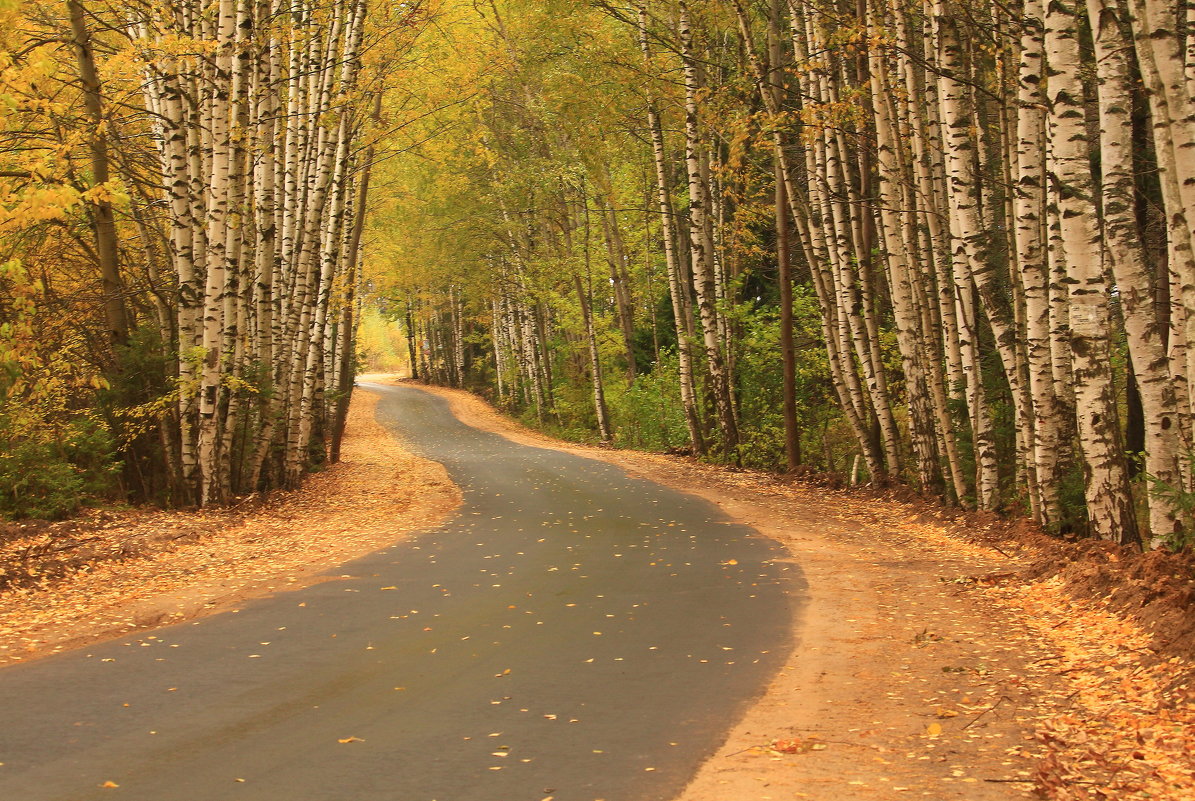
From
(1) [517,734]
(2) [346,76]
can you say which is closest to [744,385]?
(2) [346,76]

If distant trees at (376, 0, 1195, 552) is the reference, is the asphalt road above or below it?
below

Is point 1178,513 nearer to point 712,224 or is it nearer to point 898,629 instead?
point 898,629

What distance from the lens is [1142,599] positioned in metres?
7.41

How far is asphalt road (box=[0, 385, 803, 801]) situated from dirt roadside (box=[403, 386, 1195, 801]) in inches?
13.0

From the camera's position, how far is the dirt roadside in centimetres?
487

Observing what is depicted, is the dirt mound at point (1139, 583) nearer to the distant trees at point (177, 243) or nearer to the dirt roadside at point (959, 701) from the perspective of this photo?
the dirt roadside at point (959, 701)

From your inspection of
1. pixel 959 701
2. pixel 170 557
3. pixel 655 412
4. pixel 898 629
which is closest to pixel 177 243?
pixel 170 557

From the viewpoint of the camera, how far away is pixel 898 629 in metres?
7.91

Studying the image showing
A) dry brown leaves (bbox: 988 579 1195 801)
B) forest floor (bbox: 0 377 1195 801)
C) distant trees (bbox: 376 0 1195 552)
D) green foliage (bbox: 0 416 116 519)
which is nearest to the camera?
dry brown leaves (bbox: 988 579 1195 801)

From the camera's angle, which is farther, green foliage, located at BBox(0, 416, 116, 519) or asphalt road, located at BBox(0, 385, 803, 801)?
green foliage, located at BBox(0, 416, 116, 519)

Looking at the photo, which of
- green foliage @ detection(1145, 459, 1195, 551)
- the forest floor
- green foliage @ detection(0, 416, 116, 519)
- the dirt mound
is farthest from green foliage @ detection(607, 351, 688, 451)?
green foliage @ detection(1145, 459, 1195, 551)

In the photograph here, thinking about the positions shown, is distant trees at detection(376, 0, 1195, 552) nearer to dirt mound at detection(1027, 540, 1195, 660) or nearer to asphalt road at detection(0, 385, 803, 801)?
dirt mound at detection(1027, 540, 1195, 660)

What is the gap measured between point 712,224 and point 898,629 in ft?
68.5

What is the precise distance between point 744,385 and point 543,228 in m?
15.7
